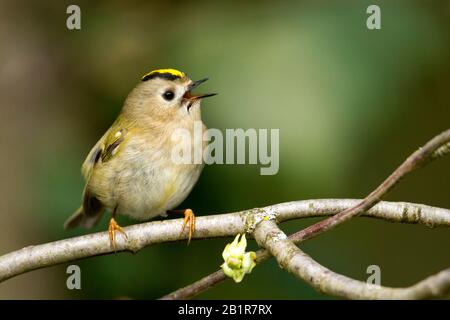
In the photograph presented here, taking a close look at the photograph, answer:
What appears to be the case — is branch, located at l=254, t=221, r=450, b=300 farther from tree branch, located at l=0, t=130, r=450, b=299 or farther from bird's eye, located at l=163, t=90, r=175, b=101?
bird's eye, located at l=163, t=90, r=175, b=101

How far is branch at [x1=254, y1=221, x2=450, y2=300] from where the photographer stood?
1243mm

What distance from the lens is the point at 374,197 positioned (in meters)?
1.67

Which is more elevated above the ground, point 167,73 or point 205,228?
point 167,73

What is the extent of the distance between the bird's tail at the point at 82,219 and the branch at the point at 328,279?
50.5 inches

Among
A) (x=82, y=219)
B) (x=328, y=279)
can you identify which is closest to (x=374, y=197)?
(x=328, y=279)

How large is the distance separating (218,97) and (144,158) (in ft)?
1.30

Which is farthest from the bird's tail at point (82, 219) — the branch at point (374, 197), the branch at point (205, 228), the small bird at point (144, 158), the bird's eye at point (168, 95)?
the branch at point (374, 197)

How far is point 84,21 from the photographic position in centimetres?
328

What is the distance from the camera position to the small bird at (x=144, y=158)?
2869mm

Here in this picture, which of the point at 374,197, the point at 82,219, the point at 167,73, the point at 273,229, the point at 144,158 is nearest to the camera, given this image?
the point at 374,197

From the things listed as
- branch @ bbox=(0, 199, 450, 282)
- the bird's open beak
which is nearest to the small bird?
the bird's open beak

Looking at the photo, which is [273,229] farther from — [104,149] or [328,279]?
[104,149]

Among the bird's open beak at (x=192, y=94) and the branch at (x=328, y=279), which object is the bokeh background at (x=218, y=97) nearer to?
the bird's open beak at (x=192, y=94)

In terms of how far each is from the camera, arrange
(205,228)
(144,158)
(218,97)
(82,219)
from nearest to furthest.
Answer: (205,228) → (218,97) → (144,158) → (82,219)
